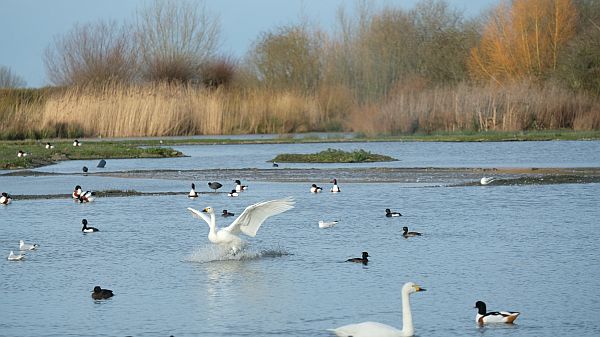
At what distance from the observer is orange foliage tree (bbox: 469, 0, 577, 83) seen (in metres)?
52.6

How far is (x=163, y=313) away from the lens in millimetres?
11477

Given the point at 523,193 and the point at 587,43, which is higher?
the point at 587,43

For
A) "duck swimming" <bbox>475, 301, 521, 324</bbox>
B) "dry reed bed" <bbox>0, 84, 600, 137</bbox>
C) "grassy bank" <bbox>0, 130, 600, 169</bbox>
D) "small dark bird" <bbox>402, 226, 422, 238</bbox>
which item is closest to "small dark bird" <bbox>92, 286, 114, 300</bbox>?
"duck swimming" <bbox>475, 301, 521, 324</bbox>

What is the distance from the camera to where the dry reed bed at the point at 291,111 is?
4388 cm

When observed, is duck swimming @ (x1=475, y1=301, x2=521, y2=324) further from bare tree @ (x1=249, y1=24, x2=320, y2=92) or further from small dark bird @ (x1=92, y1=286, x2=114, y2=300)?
bare tree @ (x1=249, y1=24, x2=320, y2=92)

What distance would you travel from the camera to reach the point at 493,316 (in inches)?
413

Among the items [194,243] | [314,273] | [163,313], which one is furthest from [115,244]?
[163,313]

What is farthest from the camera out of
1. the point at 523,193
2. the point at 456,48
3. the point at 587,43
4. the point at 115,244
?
the point at 456,48

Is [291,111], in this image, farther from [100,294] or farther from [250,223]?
[100,294]

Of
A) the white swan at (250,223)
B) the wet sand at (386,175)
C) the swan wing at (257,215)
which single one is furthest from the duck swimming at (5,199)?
the swan wing at (257,215)

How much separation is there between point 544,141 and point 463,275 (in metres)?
26.3

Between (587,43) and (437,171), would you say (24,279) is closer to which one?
(437,171)

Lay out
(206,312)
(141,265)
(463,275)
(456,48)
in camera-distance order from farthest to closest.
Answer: (456,48), (141,265), (463,275), (206,312)

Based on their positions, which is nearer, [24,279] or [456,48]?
[24,279]
